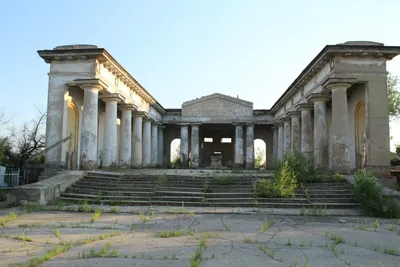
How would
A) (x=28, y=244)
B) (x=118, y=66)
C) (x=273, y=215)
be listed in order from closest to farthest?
1. (x=28, y=244)
2. (x=273, y=215)
3. (x=118, y=66)

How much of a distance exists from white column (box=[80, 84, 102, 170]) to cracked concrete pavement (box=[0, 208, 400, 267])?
619 centimetres

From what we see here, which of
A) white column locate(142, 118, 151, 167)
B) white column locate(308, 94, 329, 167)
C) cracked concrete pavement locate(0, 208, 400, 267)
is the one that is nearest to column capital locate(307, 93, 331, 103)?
white column locate(308, 94, 329, 167)

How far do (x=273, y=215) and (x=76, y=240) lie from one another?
5.66m

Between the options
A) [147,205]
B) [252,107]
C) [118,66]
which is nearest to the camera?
[147,205]

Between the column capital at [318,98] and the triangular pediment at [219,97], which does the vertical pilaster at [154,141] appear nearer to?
the triangular pediment at [219,97]

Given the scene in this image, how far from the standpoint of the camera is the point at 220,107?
92.8ft

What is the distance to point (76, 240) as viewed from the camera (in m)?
5.98

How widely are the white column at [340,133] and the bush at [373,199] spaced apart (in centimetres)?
378

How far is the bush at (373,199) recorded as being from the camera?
31.2ft

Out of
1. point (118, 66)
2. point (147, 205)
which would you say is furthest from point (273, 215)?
point (118, 66)

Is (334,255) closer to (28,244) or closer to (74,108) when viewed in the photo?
(28,244)

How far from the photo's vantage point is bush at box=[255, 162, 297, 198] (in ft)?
36.7

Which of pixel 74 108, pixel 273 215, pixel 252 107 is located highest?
pixel 252 107

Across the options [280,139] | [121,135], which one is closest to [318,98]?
[280,139]
